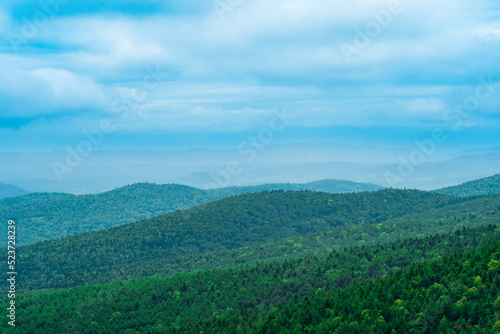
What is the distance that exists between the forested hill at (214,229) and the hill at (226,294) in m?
29.2

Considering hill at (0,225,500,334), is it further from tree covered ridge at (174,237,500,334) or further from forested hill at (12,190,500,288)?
forested hill at (12,190,500,288)

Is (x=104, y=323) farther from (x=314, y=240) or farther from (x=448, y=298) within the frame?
(x=314, y=240)

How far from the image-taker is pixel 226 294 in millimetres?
72375

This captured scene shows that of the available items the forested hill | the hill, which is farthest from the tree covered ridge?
the forested hill

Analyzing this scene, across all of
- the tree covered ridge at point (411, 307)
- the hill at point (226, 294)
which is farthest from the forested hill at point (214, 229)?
the tree covered ridge at point (411, 307)

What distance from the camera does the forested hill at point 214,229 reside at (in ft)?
395

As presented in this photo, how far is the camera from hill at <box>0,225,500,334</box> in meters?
61.8

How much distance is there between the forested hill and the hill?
1149 inches

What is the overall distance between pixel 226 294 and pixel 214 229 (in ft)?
263

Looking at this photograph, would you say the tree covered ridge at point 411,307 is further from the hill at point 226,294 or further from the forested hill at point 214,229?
the forested hill at point 214,229

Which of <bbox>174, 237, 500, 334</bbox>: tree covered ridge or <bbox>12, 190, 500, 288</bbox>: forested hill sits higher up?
<bbox>12, 190, 500, 288</bbox>: forested hill

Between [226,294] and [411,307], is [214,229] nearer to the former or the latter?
[226,294]

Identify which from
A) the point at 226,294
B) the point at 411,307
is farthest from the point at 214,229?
the point at 411,307

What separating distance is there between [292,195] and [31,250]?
9021 cm
